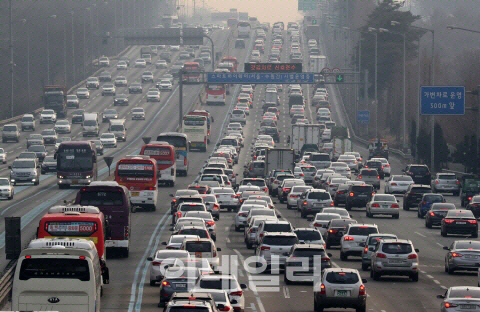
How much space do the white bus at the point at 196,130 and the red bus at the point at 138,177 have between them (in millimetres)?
38421

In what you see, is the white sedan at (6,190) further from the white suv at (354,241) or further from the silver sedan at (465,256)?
the silver sedan at (465,256)

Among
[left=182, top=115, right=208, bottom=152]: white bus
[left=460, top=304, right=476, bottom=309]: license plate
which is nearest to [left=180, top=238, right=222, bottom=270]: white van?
[left=460, top=304, right=476, bottom=309]: license plate

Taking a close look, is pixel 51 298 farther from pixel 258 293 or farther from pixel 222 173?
pixel 222 173

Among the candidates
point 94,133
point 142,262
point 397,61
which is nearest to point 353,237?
point 142,262

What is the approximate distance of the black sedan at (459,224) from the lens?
49844 millimetres

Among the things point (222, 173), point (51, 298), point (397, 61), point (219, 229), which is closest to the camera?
point (51, 298)

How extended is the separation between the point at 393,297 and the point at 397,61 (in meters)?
111

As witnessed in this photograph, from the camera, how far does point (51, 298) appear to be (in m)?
23.5

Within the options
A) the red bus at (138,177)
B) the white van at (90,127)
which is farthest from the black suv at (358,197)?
the white van at (90,127)

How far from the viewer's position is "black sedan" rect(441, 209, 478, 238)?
49844 mm

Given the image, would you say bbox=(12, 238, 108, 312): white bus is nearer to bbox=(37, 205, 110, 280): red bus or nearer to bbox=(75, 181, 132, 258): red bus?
bbox=(37, 205, 110, 280): red bus

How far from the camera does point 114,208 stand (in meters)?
41.4

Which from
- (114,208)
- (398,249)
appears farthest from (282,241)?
(114,208)

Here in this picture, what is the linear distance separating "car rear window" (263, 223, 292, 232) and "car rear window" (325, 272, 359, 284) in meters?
13.4
